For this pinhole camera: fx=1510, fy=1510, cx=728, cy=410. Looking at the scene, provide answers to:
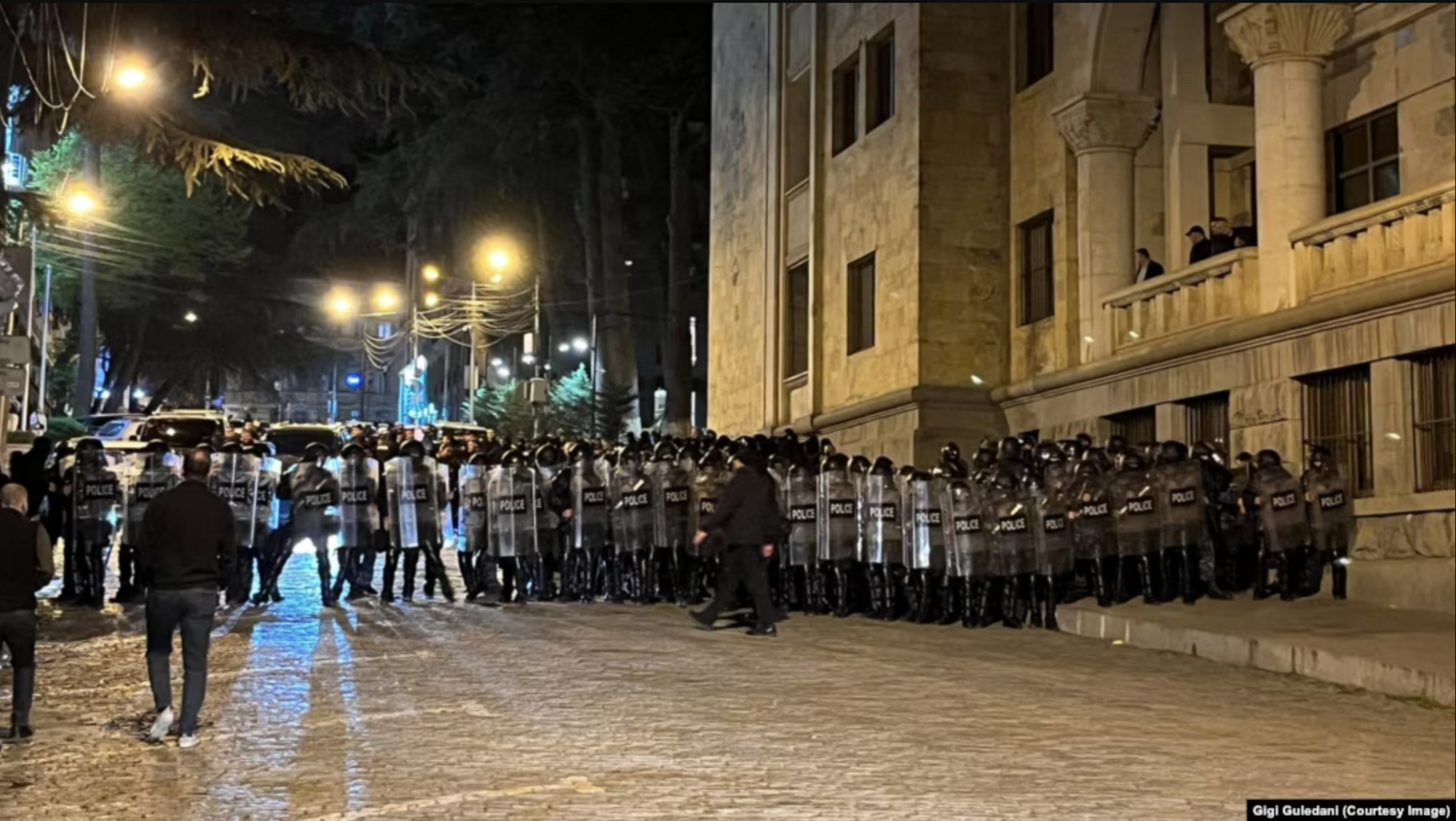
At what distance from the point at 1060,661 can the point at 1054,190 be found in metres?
12.8

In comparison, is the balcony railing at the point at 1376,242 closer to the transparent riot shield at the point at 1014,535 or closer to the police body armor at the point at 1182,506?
the police body armor at the point at 1182,506

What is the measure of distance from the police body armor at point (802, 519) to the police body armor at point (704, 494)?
0.93 m

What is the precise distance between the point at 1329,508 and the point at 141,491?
500 inches

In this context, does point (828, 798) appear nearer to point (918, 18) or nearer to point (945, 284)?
point (945, 284)

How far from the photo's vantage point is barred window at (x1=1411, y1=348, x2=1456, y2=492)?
15.7m

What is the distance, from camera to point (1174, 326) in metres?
20.8

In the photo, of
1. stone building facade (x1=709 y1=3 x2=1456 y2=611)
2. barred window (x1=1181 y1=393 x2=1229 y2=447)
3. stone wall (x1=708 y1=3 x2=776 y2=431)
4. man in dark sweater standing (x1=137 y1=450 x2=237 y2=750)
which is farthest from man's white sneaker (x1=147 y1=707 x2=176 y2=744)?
stone wall (x1=708 y1=3 x2=776 y2=431)

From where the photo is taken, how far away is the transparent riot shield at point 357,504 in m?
16.6

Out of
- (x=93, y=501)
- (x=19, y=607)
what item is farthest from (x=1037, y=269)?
(x=19, y=607)

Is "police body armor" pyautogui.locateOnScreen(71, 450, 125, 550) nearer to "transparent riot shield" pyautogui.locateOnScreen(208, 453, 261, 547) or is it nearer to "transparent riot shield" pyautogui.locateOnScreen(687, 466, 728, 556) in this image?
"transparent riot shield" pyautogui.locateOnScreen(208, 453, 261, 547)

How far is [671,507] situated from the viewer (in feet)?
57.3

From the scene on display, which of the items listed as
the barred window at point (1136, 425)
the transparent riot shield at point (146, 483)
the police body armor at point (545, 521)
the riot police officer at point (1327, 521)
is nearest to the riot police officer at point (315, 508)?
the transparent riot shield at point (146, 483)

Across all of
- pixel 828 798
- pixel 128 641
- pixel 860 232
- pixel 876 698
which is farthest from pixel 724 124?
pixel 828 798

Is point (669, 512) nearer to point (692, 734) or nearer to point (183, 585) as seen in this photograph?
point (692, 734)
